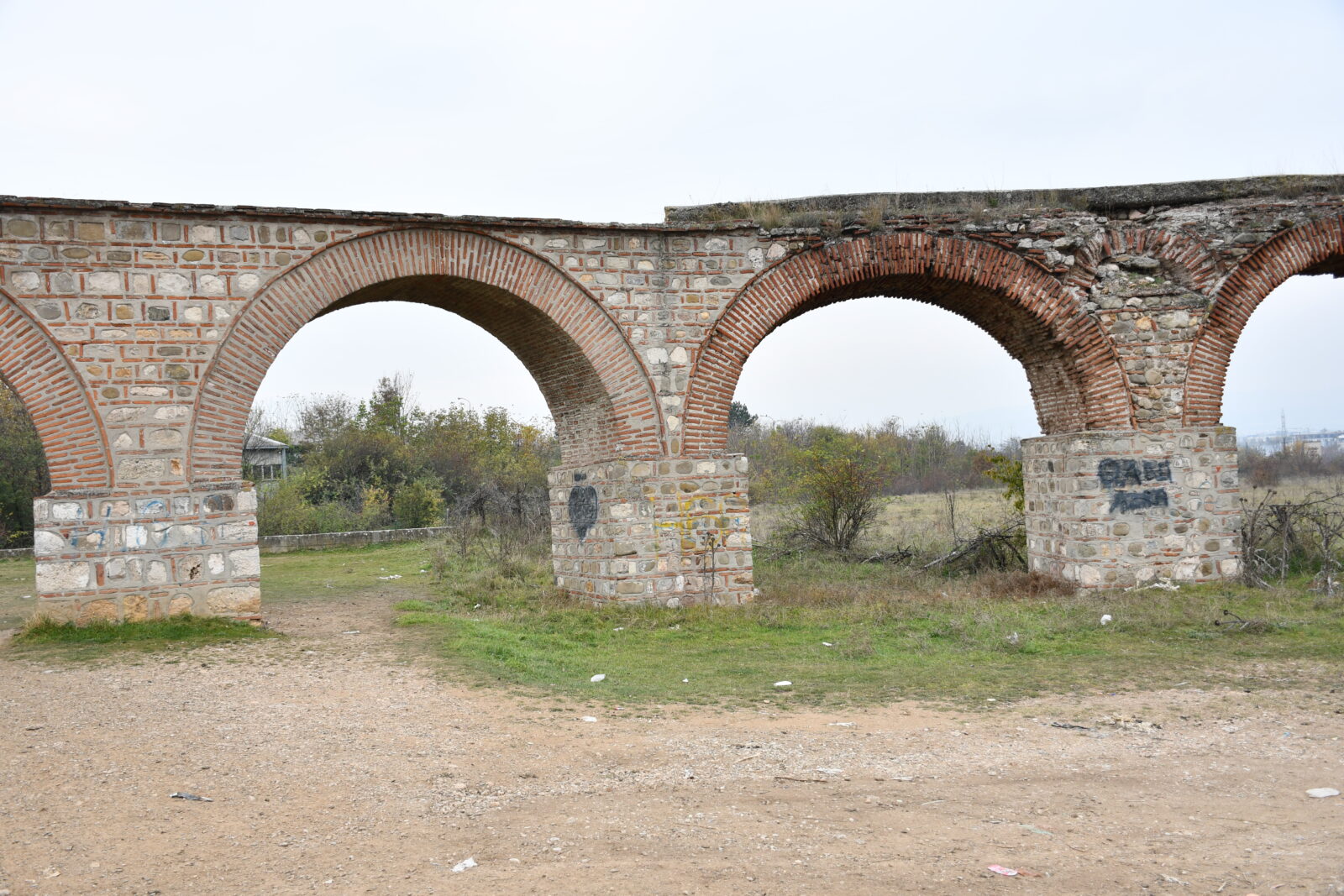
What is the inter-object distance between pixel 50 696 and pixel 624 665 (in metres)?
3.69

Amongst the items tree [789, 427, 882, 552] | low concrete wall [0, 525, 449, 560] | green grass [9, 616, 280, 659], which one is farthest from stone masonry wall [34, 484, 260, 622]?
low concrete wall [0, 525, 449, 560]

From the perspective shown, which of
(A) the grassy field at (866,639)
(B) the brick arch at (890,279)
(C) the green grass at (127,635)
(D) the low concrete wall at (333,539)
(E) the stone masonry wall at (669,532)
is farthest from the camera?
(D) the low concrete wall at (333,539)

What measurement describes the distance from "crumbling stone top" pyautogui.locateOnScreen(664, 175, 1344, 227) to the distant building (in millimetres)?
19212

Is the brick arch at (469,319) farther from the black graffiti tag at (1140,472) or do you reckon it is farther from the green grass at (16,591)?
the black graffiti tag at (1140,472)

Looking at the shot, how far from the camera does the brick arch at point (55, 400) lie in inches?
313

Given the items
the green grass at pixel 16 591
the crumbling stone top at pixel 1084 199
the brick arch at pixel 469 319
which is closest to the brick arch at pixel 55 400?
the brick arch at pixel 469 319

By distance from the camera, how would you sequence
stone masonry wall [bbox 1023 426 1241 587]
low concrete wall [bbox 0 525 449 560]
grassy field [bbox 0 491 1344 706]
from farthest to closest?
low concrete wall [bbox 0 525 449 560] → stone masonry wall [bbox 1023 426 1241 587] → grassy field [bbox 0 491 1344 706]

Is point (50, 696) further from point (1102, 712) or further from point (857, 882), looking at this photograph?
point (1102, 712)

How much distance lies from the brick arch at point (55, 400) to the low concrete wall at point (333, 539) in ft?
29.9

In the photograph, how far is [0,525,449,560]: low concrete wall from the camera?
1767 cm

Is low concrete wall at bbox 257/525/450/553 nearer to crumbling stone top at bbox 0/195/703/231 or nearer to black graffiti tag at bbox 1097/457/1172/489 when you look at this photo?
crumbling stone top at bbox 0/195/703/231

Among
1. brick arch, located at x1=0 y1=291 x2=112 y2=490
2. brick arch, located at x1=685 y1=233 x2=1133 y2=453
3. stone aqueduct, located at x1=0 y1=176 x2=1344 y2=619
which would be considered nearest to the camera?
brick arch, located at x1=0 y1=291 x2=112 y2=490

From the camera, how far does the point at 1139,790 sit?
4359mm

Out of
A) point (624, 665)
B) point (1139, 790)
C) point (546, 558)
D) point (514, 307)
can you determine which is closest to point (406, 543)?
point (546, 558)
